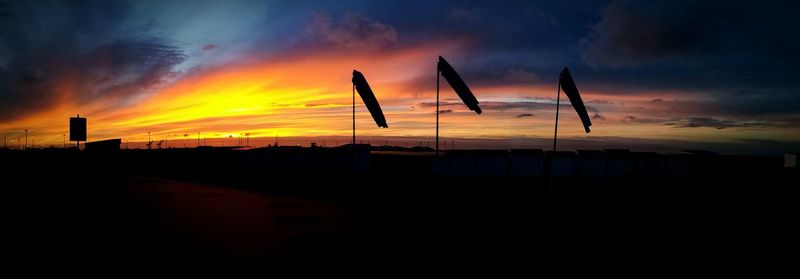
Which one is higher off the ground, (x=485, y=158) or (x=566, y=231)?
(x=485, y=158)

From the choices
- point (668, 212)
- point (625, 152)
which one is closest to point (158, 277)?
point (668, 212)

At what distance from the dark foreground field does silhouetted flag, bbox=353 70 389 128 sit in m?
2.29

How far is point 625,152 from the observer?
85.9ft

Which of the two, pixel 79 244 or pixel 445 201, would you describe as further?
pixel 445 201

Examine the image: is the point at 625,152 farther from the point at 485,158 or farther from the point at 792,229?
the point at 792,229

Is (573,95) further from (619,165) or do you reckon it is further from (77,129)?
(77,129)

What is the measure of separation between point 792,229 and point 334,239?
13.0 metres

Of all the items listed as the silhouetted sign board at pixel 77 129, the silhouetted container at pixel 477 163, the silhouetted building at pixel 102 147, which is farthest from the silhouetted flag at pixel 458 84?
the silhouetted building at pixel 102 147

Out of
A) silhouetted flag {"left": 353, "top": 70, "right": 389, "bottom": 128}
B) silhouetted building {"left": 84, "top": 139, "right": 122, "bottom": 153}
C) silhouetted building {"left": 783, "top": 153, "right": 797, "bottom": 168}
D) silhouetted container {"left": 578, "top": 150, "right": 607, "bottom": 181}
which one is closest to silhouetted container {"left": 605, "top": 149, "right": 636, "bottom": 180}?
silhouetted container {"left": 578, "top": 150, "right": 607, "bottom": 181}

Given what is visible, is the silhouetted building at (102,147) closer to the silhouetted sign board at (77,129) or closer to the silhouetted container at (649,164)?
the silhouetted sign board at (77,129)

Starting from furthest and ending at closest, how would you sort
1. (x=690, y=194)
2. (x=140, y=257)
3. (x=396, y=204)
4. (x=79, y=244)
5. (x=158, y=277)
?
(x=690, y=194) → (x=396, y=204) → (x=79, y=244) → (x=140, y=257) → (x=158, y=277)

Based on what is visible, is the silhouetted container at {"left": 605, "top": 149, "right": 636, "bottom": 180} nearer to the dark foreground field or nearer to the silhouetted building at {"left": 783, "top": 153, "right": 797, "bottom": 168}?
the dark foreground field

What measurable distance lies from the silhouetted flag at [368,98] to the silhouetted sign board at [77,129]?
21452mm

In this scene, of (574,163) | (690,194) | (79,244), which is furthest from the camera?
(574,163)
